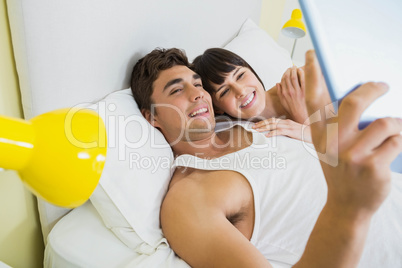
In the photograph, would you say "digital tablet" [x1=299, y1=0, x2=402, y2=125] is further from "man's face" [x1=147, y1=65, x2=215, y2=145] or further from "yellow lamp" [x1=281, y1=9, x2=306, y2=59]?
"yellow lamp" [x1=281, y1=9, x2=306, y2=59]

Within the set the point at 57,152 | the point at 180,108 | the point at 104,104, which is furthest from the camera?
the point at 180,108

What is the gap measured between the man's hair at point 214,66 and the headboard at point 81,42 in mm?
164

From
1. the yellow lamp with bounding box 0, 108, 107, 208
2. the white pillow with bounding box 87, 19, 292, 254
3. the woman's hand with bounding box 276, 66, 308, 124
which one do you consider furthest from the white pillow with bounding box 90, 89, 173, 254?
the woman's hand with bounding box 276, 66, 308, 124

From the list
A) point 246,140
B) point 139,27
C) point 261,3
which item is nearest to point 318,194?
point 246,140

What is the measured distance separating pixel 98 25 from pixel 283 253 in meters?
0.90

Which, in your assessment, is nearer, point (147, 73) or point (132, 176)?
point (132, 176)

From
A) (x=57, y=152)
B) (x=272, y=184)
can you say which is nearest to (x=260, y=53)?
(x=272, y=184)

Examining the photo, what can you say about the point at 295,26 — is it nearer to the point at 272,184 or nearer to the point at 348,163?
the point at 272,184

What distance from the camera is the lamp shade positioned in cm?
176

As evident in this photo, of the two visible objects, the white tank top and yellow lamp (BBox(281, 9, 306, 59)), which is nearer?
the white tank top

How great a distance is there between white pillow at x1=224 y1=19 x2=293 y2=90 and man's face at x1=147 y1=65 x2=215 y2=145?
59 cm

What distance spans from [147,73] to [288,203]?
0.70 meters

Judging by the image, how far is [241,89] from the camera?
4.21ft

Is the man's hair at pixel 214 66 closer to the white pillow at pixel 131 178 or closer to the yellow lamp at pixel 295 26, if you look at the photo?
the white pillow at pixel 131 178
